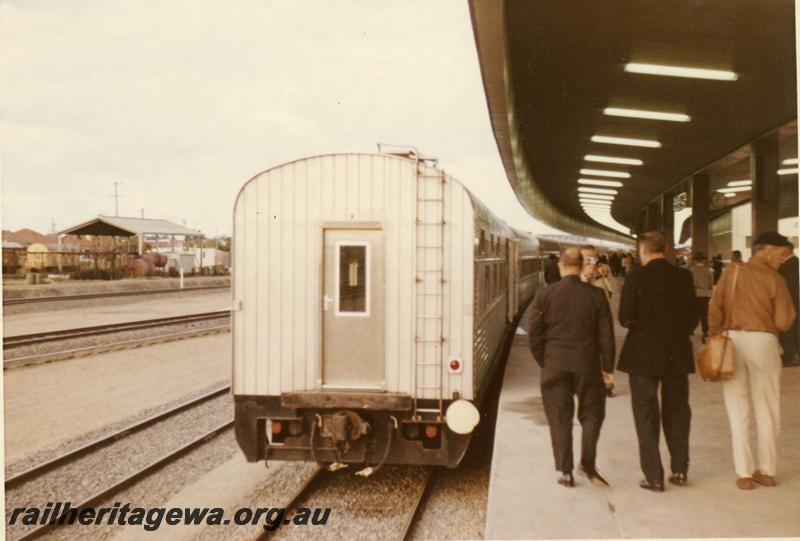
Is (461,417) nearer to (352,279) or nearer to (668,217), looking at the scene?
(352,279)

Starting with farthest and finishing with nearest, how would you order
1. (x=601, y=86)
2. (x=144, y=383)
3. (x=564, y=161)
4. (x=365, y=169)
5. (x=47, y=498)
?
(x=564, y=161), (x=144, y=383), (x=601, y=86), (x=47, y=498), (x=365, y=169)

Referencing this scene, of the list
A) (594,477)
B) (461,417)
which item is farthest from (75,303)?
(594,477)

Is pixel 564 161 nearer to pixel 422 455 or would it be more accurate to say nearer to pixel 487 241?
pixel 487 241

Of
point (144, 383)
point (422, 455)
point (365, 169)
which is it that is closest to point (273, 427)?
point (422, 455)

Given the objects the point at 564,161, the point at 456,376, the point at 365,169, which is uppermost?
the point at 564,161

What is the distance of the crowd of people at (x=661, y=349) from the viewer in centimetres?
498

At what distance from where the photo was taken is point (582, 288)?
5285 mm

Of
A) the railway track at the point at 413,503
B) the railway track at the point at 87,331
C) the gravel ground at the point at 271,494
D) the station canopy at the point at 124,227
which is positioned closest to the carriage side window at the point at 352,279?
the railway track at the point at 413,503

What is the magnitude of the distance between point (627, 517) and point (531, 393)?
4.46m

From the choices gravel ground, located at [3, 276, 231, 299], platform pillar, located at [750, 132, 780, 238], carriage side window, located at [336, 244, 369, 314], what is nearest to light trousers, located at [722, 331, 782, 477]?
carriage side window, located at [336, 244, 369, 314]

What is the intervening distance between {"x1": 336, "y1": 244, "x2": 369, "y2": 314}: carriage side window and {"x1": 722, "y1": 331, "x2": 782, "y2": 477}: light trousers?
9.69 ft

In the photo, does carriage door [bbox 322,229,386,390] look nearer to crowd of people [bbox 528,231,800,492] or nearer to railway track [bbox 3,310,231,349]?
crowd of people [bbox 528,231,800,492]

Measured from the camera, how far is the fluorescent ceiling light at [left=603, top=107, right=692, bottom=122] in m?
13.0

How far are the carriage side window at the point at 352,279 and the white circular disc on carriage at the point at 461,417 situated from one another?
3.75 ft
